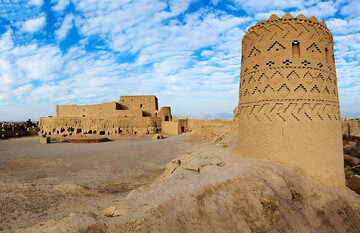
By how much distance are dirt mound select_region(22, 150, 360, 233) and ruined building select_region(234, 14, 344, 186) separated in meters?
0.63

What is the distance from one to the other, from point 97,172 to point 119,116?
26.3m

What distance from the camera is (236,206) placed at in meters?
3.51

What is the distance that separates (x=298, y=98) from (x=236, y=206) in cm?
381

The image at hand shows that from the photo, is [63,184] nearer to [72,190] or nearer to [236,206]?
[72,190]

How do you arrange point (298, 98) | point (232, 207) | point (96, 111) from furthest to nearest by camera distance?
point (96, 111)
point (298, 98)
point (232, 207)

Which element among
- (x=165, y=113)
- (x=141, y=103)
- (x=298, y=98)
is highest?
(x=141, y=103)

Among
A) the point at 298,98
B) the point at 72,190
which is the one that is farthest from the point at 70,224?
the point at 298,98

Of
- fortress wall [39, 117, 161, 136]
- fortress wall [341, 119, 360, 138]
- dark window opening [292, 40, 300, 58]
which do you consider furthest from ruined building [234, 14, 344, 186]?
fortress wall [39, 117, 161, 136]

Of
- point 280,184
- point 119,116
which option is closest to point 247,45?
point 280,184

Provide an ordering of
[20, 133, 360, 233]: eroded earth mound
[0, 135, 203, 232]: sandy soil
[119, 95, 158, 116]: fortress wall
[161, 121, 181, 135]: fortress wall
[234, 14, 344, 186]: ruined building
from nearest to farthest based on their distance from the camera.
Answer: [20, 133, 360, 233]: eroded earth mound < [0, 135, 203, 232]: sandy soil < [234, 14, 344, 186]: ruined building < [161, 121, 181, 135]: fortress wall < [119, 95, 158, 116]: fortress wall

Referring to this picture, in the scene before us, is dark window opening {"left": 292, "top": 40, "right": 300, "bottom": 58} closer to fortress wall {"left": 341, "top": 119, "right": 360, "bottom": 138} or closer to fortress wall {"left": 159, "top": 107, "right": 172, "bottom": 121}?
fortress wall {"left": 341, "top": 119, "right": 360, "bottom": 138}

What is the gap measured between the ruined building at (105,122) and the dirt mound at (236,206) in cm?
2645

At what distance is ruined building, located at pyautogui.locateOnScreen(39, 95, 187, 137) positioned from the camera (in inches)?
1309

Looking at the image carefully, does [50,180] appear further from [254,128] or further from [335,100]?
[335,100]
